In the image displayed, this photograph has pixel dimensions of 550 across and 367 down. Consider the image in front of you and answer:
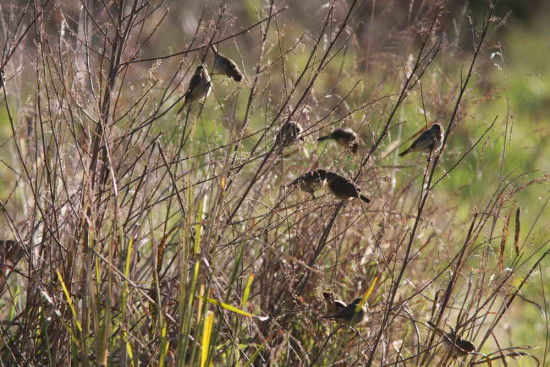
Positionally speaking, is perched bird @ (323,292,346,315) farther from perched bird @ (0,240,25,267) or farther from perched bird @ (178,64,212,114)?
perched bird @ (0,240,25,267)

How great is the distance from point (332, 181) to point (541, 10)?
33.2 feet

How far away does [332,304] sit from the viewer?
2.44 metres

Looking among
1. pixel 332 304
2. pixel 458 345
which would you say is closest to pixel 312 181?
pixel 332 304

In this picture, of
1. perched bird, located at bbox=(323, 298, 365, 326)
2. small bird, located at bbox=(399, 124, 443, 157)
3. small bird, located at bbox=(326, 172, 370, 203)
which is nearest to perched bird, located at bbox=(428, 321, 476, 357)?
perched bird, located at bbox=(323, 298, 365, 326)

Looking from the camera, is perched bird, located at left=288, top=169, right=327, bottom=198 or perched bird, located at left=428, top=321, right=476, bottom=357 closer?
perched bird, located at left=428, top=321, right=476, bottom=357

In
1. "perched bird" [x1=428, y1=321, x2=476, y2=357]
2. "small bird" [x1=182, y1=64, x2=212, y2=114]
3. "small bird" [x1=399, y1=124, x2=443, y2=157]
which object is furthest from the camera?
"small bird" [x1=399, y1=124, x2=443, y2=157]

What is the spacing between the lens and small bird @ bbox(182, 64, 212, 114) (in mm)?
2346

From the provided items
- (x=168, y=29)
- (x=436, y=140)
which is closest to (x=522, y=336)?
(x=436, y=140)

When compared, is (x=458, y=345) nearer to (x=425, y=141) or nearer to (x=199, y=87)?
(x=425, y=141)

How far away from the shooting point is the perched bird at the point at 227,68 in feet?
8.31

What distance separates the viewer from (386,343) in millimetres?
2291

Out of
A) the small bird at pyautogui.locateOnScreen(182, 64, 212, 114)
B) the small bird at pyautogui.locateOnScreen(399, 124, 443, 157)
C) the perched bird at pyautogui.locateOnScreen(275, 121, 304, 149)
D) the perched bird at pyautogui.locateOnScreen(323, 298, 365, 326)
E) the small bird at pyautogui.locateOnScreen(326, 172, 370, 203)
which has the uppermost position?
the small bird at pyautogui.locateOnScreen(399, 124, 443, 157)

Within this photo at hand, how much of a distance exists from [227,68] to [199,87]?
0.75ft

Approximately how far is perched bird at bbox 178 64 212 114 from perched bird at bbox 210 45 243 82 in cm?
17
